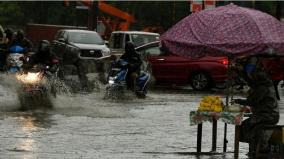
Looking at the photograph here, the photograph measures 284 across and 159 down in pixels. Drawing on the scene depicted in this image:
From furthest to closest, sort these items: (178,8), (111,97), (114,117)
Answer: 1. (178,8)
2. (111,97)
3. (114,117)

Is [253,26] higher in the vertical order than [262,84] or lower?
higher

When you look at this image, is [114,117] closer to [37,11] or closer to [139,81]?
[139,81]

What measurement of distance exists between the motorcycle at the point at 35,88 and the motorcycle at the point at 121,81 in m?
4.04

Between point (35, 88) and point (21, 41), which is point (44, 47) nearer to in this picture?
point (35, 88)

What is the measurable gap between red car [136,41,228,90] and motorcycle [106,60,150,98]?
372cm

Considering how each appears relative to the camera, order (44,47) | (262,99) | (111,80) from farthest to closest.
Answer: (111,80) → (44,47) → (262,99)

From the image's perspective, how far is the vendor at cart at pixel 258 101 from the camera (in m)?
11.8

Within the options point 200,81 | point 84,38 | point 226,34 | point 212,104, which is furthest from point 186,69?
point 226,34

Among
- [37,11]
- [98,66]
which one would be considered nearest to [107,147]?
[98,66]

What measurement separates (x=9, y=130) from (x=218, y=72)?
13.0m

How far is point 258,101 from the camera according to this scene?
1188cm

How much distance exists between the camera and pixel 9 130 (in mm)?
14531

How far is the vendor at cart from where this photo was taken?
11789 mm

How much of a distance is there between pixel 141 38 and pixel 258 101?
21.9m
